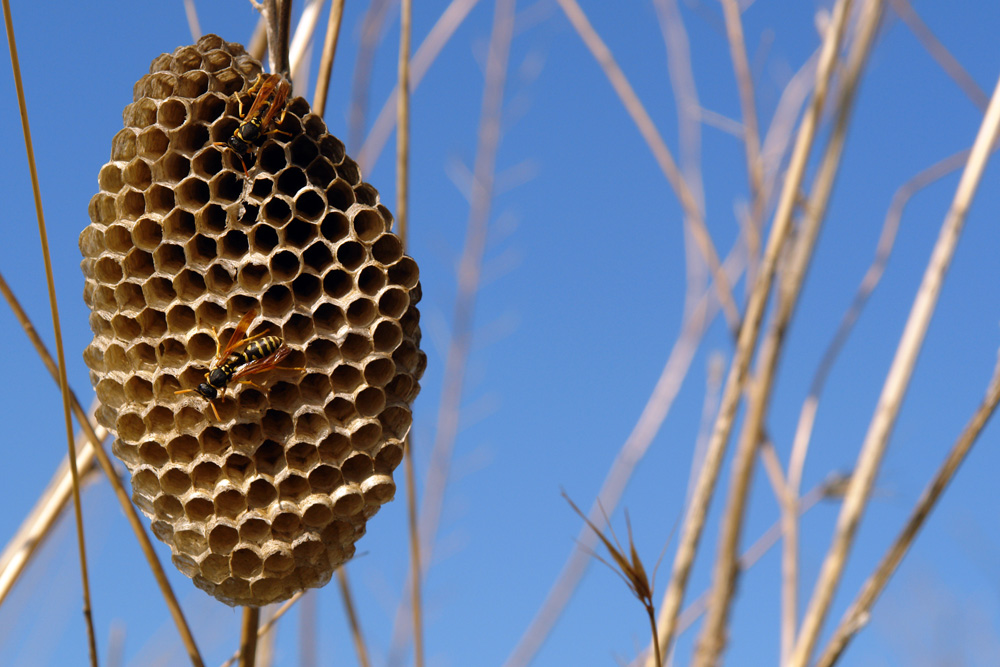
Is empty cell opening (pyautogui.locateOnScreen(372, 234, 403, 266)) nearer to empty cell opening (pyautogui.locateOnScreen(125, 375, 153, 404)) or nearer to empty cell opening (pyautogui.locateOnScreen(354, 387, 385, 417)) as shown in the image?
empty cell opening (pyautogui.locateOnScreen(354, 387, 385, 417))

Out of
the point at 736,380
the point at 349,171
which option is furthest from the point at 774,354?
the point at 349,171

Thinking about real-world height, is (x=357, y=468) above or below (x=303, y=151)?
below

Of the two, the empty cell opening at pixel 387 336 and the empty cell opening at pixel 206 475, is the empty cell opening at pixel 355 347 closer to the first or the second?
the empty cell opening at pixel 387 336

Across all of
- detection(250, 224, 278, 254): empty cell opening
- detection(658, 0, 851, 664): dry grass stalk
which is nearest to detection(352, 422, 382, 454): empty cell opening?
detection(250, 224, 278, 254): empty cell opening

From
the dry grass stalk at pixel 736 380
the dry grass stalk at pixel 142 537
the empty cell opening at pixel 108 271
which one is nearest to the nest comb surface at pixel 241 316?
the empty cell opening at pixel 108 271

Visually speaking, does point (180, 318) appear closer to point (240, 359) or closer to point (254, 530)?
point (240, 359)

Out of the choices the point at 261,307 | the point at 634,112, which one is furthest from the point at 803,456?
the point at 261,307
